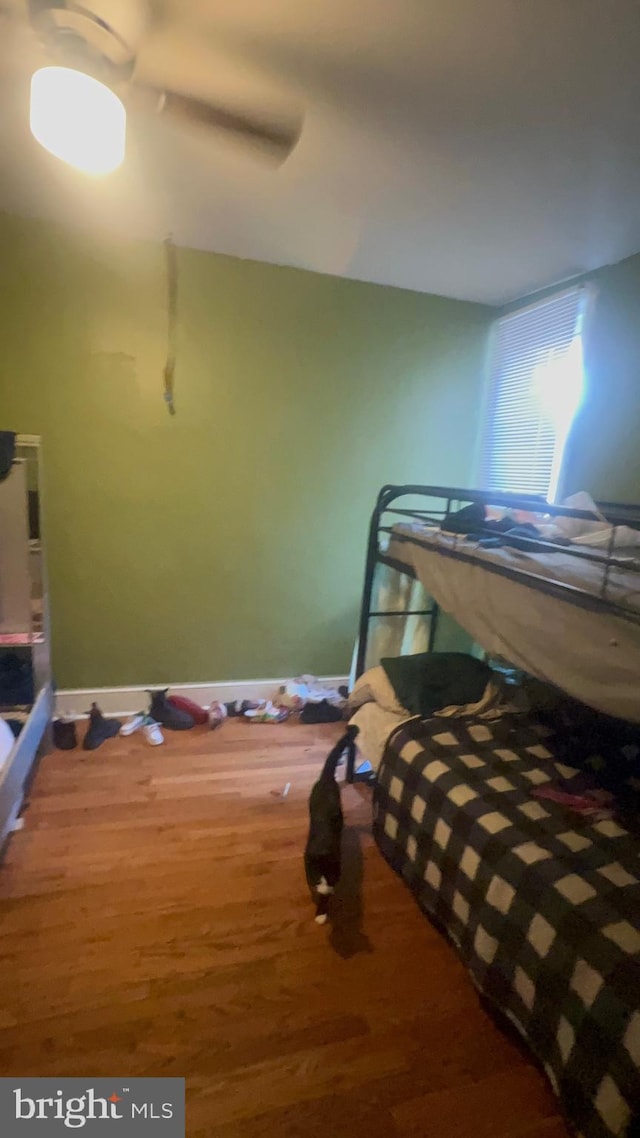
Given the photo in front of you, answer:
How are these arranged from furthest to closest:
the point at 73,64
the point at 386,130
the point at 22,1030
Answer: the point at 386,130 < the point at 22,1030 < the point at 73,64

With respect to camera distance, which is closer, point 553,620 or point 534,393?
point 553,620

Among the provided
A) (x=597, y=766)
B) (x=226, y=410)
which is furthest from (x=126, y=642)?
(x=597, y=766)

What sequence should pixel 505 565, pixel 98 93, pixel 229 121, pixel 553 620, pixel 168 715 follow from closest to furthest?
1. pixel 98 93
2. pixel 229 121
3. pixel 553 620
4. pixel 505 565
5. pixel 168 715

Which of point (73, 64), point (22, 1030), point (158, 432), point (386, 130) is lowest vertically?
point (22, 1030)

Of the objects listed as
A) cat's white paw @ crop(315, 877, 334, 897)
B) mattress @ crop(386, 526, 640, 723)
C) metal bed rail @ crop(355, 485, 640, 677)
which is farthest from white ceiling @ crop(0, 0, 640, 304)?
cat's white paw @ crop(315, 877, 334, 897)

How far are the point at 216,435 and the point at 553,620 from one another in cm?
198

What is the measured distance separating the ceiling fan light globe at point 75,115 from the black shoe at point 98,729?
7.38ft

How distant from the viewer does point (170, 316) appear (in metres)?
2.82

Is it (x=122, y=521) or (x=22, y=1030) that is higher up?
(x=122, y=521)

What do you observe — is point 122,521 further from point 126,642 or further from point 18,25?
point 18,25

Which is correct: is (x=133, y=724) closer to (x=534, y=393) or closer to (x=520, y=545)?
(x=520, y=545)

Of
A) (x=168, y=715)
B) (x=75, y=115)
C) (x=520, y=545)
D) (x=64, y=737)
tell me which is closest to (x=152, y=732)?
→ (x=168, y=715)

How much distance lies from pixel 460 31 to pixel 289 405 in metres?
1.83

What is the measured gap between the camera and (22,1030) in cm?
144
